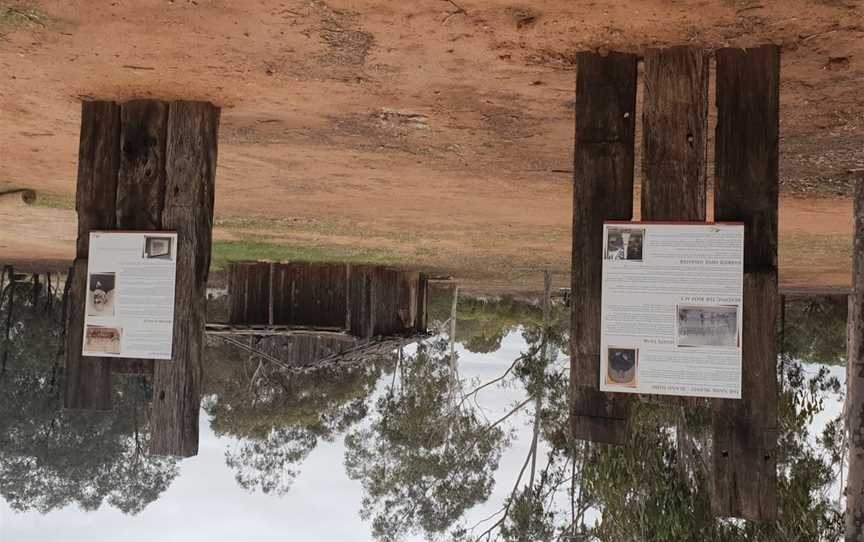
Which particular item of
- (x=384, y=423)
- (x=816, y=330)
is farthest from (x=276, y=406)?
(x=816, y=330)

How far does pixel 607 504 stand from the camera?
957 cm

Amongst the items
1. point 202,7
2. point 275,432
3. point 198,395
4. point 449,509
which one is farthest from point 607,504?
point 275,432

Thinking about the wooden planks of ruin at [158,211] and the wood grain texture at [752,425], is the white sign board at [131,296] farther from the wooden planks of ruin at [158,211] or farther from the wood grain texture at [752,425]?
the wood grain texture at [752,425]

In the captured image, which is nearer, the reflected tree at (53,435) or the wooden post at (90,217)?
the wooden post at (90,217)

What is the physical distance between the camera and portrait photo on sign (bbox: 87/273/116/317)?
15.4 feet

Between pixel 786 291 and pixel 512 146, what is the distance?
11.6m

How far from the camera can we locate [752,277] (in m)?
3.72

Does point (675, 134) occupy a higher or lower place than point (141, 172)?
higher

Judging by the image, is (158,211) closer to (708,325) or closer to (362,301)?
(708,325)

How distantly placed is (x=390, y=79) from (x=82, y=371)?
8.21ft

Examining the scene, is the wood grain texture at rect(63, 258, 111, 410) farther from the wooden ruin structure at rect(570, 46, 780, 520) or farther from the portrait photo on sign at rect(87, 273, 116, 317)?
the wooden ruin structure at rect(570, 46, 780, 520)

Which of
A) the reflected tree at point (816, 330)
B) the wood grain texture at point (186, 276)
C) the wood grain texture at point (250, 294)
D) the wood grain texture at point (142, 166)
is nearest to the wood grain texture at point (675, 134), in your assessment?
the wood grain texture at point (186, 276)

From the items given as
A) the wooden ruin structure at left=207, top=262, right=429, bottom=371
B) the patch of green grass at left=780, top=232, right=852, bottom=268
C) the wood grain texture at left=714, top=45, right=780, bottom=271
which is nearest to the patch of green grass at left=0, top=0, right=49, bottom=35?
the wood grain texture at left=714, top=45, right=780, bottom=271

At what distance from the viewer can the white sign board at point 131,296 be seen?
4676mm
